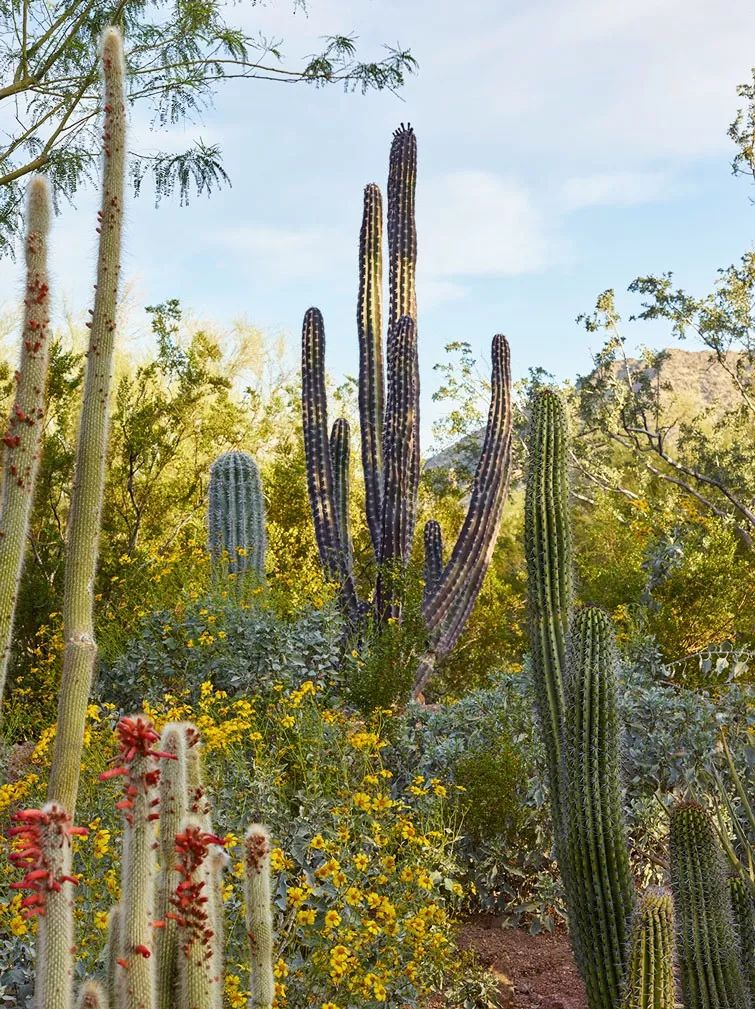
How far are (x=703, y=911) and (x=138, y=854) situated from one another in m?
1.99

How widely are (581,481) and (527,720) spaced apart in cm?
1152

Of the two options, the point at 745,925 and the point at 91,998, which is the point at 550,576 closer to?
the point at 745,925

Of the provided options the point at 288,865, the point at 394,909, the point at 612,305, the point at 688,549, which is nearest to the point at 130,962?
the point at 394,909

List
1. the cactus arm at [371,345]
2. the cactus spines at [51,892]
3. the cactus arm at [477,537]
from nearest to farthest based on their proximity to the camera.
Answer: the cactus spines at [51,892], the cactus arm at [477,537], the cactus arm at [371,345]

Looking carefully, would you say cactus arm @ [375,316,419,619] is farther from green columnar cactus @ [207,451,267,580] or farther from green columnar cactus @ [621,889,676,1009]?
green columnar cactus @ [621,889,676,1009]

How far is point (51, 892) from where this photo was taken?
4.02 ft

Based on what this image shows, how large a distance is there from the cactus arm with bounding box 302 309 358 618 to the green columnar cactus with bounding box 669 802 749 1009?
588 centimetres

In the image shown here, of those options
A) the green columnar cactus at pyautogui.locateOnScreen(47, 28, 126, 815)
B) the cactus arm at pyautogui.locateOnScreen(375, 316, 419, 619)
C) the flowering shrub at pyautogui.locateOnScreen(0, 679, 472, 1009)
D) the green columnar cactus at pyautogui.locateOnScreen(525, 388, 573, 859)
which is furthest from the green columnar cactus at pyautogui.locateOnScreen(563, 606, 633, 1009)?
the cactus arm at pyautogui.locateOnScreen(375, 316, 419, 619)

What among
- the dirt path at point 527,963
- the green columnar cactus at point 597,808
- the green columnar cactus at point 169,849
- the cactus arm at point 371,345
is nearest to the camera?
the green columnar cactus at point 169,849

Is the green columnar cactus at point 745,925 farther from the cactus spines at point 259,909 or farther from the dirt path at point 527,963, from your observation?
the cactus spines at point 259,909

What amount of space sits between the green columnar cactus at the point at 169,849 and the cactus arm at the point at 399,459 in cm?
666

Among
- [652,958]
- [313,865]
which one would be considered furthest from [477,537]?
[652,958]

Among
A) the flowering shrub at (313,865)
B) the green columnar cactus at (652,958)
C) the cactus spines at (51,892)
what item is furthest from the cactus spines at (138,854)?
the flowering shrub at (313,865)

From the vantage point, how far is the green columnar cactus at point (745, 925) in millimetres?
2914
